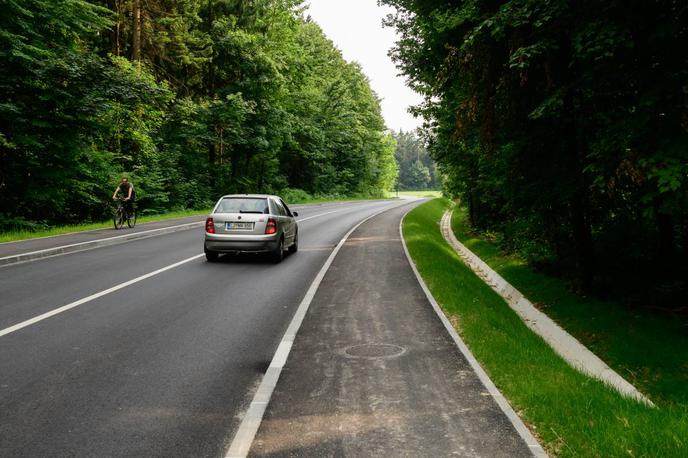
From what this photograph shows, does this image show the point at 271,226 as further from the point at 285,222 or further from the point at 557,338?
the point at 557,338

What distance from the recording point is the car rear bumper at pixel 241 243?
522 inches

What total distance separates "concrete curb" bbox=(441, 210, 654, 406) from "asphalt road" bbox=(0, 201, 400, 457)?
421cm

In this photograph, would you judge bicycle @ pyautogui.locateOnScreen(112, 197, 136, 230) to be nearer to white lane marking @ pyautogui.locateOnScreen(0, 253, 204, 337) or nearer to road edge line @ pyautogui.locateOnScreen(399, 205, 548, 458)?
white lane marking @ pyautogui.locateOnScreen(0, 253, 204, 337)

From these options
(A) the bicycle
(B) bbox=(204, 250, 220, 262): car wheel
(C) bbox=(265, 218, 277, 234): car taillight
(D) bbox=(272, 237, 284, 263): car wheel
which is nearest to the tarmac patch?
(C) bbox=(265, 218, 277, 234): car taillight

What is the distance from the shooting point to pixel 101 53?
3356 cm

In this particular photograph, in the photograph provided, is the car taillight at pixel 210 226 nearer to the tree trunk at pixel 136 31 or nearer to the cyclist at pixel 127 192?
the cyclist at pixel 127 192

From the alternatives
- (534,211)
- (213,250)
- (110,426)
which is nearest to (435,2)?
(534,211)

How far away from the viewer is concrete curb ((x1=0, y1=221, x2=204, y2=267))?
12.9 meters

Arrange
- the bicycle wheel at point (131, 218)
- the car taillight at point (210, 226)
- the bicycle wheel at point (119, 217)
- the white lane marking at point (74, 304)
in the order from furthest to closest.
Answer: the bicycle wheel at point (131, 218) < the bicycle wheel at point (119, 217) < the car taillight at point (210, 226) < the white lane marking at point (74, 304)

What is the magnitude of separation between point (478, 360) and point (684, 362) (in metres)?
3.65

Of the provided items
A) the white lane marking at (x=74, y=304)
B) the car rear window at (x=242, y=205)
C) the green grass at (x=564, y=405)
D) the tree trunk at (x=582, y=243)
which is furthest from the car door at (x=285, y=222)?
the tree trunk at (x=582, y=243)

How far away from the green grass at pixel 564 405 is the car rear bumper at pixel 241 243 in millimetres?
6069

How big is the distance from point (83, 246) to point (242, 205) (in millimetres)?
5549

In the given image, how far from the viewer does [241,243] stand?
1327 cm
